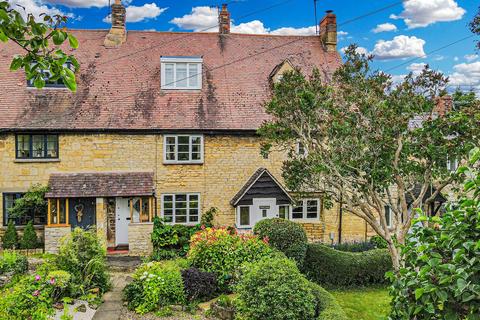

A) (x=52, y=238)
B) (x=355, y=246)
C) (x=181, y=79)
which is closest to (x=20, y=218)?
(x=52, y=238)

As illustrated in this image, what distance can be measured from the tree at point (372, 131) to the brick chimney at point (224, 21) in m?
11.9

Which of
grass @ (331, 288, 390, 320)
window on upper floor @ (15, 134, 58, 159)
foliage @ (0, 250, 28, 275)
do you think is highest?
window on upper floor @ (15, 134, 58, 159)

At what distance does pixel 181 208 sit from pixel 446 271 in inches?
704

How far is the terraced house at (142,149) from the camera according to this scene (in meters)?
19.6

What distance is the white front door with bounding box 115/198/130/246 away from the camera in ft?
67.2

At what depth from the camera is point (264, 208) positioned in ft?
67.9

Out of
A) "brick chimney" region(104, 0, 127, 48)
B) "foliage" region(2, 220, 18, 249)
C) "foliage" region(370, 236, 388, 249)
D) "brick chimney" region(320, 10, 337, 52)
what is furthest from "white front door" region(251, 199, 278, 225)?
"brick chimney" region(104, 0, 127, 48)

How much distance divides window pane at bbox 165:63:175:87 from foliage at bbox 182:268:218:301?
1129 centimetres

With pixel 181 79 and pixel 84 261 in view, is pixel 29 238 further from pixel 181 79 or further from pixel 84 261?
pixel 181 79

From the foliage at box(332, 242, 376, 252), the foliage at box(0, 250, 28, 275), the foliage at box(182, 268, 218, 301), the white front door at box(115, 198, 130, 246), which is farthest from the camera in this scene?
the white front door at box(115, 198, 130, 246)

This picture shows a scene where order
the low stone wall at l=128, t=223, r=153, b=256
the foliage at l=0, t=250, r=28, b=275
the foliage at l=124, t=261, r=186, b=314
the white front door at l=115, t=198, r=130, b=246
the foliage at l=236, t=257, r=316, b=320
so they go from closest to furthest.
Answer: the foliage at l=236, t=257, r=316, b=320 < the foliage at l=124, t=261, r=186, b=314 < the foliage at l=0, t=250, r=28, b=275 < the low stone wall at l=128, t=223, r=153, b=256 < the white front door at l=115, t=198, r=130, b=246

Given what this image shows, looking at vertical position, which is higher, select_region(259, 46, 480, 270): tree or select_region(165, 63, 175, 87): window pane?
select_region(165, 63, 175, 87): window pane

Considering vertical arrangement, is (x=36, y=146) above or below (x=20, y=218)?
above

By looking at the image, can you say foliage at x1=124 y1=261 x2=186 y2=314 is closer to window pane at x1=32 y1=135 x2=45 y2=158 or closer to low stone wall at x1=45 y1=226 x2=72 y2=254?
low stone wall at x1=45 y1=226 x2=72 y2=254
